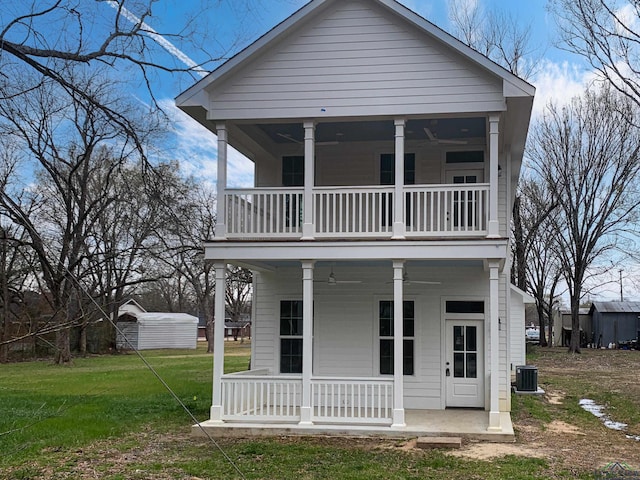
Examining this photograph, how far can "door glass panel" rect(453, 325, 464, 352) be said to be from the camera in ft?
48.1

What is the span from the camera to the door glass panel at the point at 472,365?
14.6 m

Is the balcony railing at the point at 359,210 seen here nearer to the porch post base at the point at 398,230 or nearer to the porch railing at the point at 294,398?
the porch post base at the point at 398,230

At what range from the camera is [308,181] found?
41.6 ft

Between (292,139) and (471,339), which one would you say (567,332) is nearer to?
(471,339)

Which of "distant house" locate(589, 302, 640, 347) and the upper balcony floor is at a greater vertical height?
the upper balcony floor

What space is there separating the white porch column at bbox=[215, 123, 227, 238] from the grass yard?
3614mm

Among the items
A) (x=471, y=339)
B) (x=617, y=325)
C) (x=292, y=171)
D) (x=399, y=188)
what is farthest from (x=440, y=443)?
(x=617, y=325)

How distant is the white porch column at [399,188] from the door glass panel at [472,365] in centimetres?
372

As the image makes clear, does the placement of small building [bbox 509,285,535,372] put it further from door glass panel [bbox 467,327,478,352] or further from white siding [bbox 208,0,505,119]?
white siding [bbox 208,0,505,119]

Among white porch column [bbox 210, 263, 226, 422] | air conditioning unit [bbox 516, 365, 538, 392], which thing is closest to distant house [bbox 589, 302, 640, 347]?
air conditioning unit [bbox 516, 365, 538, 392]

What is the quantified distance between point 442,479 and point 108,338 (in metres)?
34.0

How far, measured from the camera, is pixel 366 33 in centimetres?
1273

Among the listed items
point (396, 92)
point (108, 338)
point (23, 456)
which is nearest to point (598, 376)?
point (396, 92)

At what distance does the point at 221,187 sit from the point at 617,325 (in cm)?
3807
